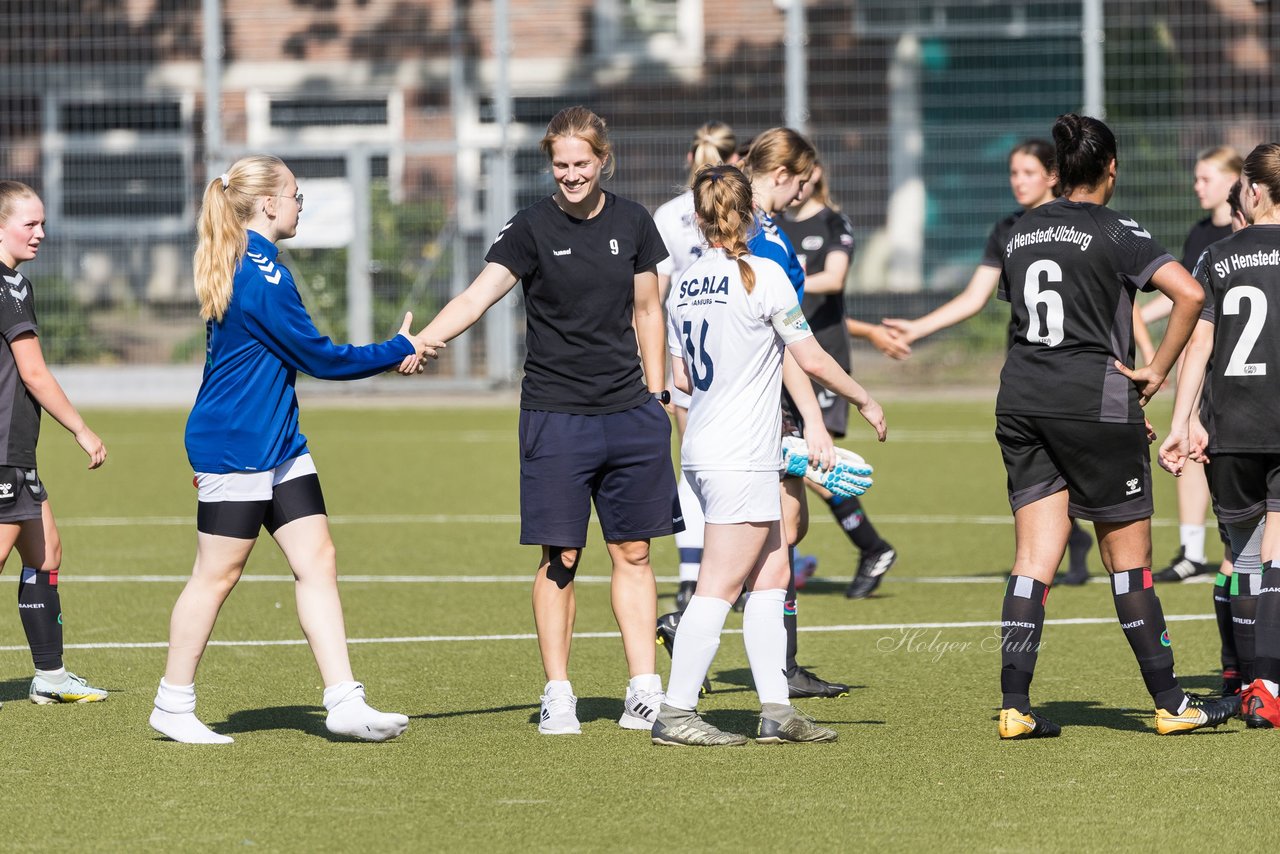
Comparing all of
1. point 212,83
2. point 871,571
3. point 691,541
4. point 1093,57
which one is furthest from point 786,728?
point 212,83

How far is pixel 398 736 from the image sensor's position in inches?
227

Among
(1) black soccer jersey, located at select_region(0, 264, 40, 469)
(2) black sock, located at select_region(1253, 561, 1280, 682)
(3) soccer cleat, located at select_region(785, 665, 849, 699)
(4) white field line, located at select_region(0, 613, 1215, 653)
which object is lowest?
(4) white field line, located at select_region(0, 613, 1215, 653)

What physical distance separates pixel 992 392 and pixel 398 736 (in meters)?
15.3

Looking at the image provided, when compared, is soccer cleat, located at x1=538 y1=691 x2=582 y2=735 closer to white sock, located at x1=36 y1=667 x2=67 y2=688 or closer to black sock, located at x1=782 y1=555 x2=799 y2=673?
black sock, located at x1=782 y1=555 x2=799 y2=673

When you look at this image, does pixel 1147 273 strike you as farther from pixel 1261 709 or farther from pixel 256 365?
pixel 256 365

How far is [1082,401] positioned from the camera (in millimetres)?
5625

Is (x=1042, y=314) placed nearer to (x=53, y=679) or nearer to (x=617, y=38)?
(x=53, y=679)

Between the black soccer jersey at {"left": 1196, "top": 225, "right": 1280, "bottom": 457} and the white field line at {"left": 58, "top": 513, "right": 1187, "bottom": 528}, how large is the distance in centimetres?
527

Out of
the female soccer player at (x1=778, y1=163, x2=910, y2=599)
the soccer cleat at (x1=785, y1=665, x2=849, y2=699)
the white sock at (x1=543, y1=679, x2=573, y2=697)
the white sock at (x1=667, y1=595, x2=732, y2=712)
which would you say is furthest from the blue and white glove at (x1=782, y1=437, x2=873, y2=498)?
the female soccer player at (x1=778, y1=163, x2=910, y2=599)

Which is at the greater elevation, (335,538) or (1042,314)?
(1042,314)

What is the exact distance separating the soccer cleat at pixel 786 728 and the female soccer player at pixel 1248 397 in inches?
55.5

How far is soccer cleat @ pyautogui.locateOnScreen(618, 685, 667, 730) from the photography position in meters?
5.84

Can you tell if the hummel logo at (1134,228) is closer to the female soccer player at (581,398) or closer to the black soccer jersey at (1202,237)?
the female soccer player at (581,398)

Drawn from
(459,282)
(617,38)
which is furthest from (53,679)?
(617,38)
